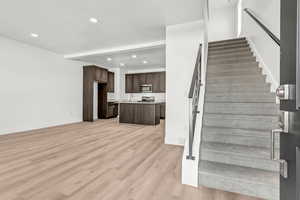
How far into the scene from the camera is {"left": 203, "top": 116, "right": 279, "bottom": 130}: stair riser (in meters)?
1.99

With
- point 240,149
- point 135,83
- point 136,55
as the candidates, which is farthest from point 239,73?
point 135,83

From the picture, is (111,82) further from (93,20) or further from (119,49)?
(93,20)

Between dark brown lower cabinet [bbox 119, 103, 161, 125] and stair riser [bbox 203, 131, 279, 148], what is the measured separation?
12.5 ft

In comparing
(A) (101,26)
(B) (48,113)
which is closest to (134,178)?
(A) (101,26)

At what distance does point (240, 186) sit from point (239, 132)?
701 mm

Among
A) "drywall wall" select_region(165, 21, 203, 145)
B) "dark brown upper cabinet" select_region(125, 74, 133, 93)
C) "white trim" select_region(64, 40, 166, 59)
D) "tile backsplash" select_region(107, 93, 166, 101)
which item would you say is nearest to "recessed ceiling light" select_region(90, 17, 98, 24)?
"white trim" select_region(64, 40, 166, 59)

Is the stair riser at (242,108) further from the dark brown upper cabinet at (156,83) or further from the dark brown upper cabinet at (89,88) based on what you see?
the dark brown upper cabinet at (156,83)

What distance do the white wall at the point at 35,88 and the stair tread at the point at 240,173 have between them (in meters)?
5.42

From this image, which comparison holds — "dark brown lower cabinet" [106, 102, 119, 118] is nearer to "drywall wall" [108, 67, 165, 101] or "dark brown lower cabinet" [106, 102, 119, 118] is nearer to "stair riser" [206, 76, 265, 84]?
"drywall wall" [108, 67, 165, 101]

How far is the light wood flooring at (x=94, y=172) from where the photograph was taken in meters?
1.64

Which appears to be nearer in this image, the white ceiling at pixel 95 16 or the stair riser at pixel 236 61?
the white ceiling at pixel 95 16

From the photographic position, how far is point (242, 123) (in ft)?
6.93

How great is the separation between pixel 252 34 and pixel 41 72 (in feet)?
21.6

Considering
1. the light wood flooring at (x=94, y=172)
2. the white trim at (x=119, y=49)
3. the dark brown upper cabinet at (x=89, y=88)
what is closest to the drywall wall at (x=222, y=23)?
the white trim at (x=119, y=49)
